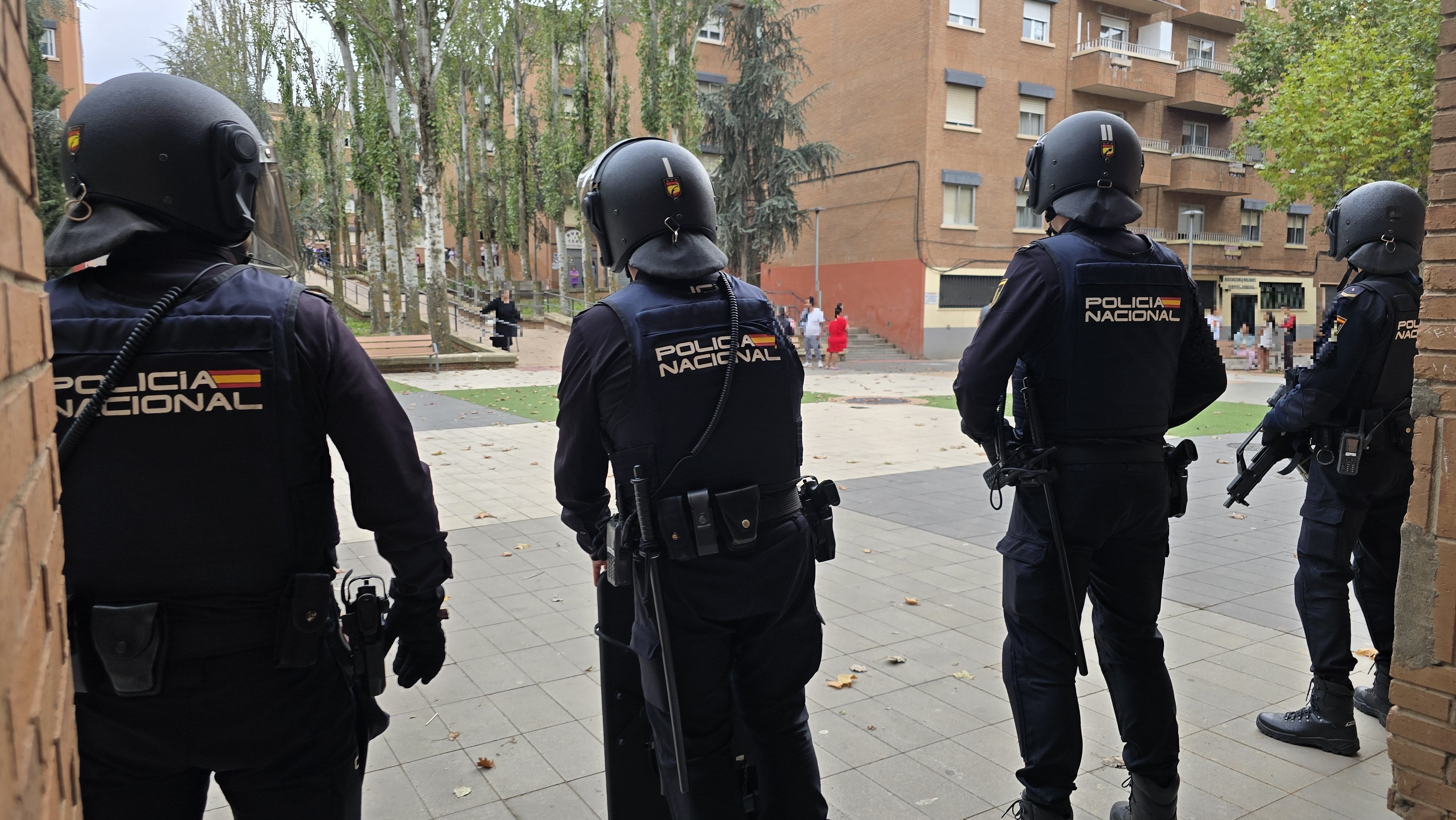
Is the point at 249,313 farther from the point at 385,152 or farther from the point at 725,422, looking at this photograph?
the point at 385,152

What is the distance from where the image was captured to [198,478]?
6.25 feet

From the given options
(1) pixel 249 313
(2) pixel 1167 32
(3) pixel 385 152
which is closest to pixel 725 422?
(1) pixel 249 313

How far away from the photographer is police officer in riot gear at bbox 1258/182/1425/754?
3723 mm

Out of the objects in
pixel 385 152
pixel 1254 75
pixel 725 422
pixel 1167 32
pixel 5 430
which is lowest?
pixel 725 422

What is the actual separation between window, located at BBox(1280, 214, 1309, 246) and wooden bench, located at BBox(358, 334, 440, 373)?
32911mm

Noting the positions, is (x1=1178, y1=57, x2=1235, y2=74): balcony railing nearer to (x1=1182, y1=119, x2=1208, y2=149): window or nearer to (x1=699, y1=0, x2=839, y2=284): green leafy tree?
(x1=1182, y1=119, x2=1208, y2=149): window

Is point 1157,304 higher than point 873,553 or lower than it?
higher

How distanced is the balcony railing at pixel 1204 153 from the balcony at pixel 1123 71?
211 centimetres

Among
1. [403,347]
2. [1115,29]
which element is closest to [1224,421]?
[403,347]

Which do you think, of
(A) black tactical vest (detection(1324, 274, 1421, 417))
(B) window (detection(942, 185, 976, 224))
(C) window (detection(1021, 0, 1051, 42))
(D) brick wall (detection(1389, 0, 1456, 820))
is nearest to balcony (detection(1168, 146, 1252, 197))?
(C) window (detection(1021, 0, 1051, 42))

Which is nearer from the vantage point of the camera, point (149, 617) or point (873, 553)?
point (149, 617)

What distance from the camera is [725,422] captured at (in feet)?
8.30

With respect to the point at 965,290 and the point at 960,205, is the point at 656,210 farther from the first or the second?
the point at 960,205

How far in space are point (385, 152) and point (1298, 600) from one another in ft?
73.3
